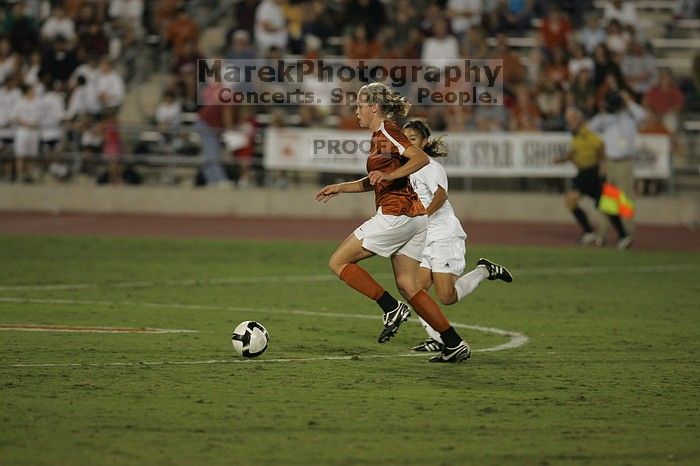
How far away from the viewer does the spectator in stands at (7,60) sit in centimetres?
2814

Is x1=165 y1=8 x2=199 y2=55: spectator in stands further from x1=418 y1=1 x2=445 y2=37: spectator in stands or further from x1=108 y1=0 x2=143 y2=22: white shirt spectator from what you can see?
x1=418 y1=1 x2=445 y2=37: spectator in stands

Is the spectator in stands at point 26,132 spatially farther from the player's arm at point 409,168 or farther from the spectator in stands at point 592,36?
the player's arm at point 409,168

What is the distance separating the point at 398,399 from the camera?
8.67 m

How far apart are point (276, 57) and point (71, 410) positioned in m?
18.5

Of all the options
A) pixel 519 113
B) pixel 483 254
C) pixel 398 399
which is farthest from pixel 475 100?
pixel 398 399

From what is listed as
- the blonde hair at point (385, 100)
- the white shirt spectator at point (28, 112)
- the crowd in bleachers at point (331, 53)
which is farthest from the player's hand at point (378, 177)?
the white shirt spectator at point (28, 112)

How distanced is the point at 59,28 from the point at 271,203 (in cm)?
703

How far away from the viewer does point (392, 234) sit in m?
10.0

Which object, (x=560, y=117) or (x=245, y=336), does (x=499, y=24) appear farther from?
(x=245, y=336)

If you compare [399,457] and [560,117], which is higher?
[560,117]

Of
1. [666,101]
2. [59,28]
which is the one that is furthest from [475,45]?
[59,28]

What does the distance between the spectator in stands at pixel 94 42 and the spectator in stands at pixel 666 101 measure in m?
11.4

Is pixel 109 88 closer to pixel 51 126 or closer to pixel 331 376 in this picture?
pixel 51 126

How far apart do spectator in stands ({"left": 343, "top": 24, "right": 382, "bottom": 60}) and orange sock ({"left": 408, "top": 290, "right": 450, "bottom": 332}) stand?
53.4 ft
